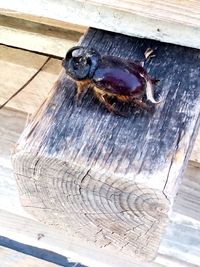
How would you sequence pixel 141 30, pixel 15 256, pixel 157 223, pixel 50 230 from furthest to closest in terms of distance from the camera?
pixel 15 256 < pixel 50 230 < pixel 141 30 < pixel 157 223

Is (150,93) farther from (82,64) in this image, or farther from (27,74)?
(27,74)

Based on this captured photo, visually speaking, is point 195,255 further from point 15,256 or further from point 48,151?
point 15,256

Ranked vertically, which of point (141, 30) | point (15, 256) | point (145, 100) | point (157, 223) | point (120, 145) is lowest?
point (15, 256)

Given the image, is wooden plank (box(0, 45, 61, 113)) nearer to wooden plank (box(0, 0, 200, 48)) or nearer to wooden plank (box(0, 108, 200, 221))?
wooden plank (box(0, 108, 200, 221))

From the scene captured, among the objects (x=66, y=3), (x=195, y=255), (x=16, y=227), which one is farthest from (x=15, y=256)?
(x=66, y=3)

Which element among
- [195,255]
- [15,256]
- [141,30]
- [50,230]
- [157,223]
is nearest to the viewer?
[157,223]

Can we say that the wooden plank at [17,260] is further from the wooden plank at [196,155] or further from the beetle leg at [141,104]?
the beetle leg at [141,104]

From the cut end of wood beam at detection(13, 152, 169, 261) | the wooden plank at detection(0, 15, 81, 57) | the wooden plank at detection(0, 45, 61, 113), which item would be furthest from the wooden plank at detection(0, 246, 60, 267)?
the cut end of wood beam at detection(13, 152, 169, 261)
